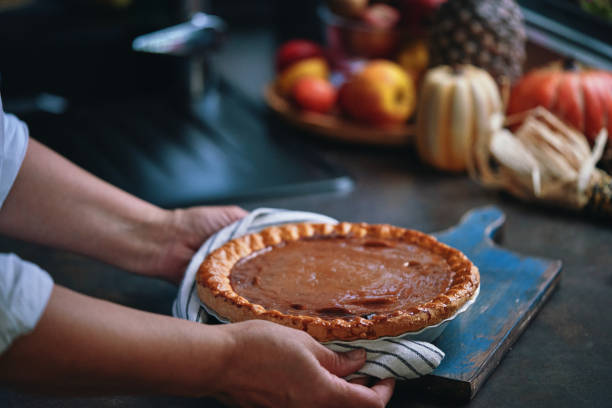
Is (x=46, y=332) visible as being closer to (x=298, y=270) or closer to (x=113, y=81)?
(x=298, y=270)

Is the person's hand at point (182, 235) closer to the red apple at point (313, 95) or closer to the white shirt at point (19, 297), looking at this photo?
the white shirt at point (19, 297)

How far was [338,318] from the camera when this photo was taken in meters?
1.02

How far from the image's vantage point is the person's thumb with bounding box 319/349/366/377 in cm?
96

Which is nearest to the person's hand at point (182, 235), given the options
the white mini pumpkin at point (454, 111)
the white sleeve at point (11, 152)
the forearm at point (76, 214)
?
the forearm at point (76, 214)

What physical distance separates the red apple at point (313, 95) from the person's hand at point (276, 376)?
1.26 meters

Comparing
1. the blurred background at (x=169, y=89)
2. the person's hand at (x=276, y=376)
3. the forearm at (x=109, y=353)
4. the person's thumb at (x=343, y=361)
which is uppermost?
the forearm at (x=109, y=353)

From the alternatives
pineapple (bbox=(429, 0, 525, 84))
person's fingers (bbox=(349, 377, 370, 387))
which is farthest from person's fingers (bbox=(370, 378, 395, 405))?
pineapple (bbox=(429, 0, 525, 84))

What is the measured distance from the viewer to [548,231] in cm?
159

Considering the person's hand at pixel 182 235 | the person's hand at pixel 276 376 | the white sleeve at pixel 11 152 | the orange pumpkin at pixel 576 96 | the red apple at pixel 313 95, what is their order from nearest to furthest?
the person's hand at pixel 276 376 → the white sleeve at pixel 11 152 → the person's hand at pixel 182 235 → the orange pumpkin at pixel 576 96 → the red apple at pixel 313 95

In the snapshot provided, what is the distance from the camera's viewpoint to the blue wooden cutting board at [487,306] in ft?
3.31

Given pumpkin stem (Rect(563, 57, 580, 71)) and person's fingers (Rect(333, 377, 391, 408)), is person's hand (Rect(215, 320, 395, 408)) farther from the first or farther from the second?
pumpkin stem (Rect(563, 57, 580, 71))

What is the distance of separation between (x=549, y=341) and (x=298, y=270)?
43cm

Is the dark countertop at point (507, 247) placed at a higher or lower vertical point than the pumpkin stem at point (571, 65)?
lower

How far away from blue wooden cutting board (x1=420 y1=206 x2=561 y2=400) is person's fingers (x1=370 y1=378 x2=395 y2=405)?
0.06 meters
